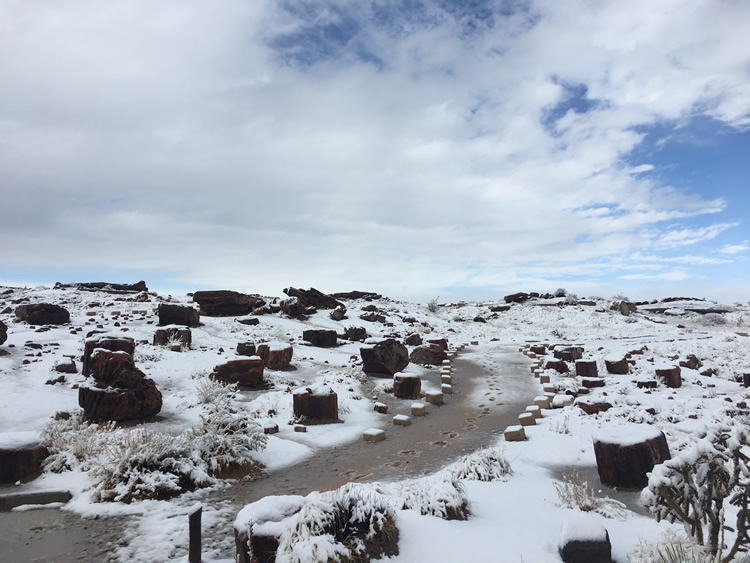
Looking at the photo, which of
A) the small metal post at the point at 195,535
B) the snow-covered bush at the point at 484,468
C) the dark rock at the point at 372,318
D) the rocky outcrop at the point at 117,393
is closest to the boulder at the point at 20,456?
the rocky outcrop at the point at 117,393

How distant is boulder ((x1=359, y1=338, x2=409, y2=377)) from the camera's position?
16750 mm

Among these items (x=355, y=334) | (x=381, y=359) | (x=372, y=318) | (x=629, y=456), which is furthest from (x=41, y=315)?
(x=629, y=456)

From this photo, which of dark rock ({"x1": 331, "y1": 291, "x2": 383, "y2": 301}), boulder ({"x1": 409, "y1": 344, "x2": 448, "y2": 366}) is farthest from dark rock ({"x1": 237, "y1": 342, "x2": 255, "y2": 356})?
dark rock ({"x1": 331, "y1": 291, "x2": 383, "y2": 301})

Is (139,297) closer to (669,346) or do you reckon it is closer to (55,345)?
(55,345)

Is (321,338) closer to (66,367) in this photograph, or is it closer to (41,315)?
(66,367)

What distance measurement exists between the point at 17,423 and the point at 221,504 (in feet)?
20.5

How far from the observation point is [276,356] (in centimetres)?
1630

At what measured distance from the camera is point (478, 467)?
267 inches

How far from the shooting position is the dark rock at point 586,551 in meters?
4.04

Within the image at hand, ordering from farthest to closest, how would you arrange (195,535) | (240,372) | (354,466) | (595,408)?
(240,372), (595,408), (354,466), (195,535)

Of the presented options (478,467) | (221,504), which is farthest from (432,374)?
(221,504)

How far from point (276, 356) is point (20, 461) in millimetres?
9907

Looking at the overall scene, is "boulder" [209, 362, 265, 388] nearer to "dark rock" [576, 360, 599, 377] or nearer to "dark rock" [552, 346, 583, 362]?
"dark rock" [576, 360, 599, 377]

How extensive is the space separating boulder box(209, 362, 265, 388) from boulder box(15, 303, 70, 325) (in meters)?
11.6
